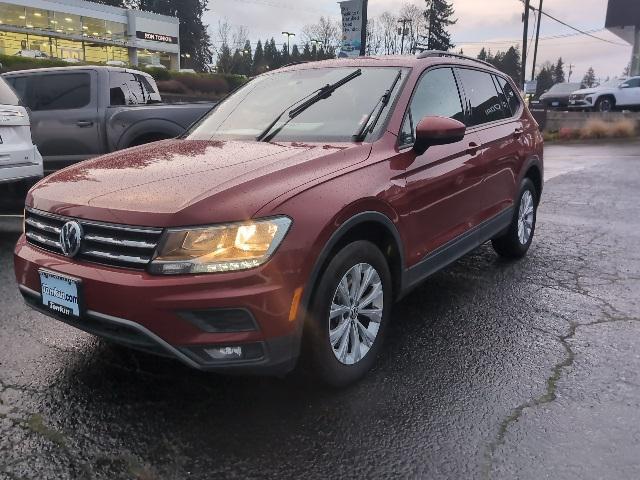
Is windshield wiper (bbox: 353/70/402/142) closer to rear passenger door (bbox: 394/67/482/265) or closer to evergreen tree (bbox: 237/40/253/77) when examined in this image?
rear passenger door (bbox: 394/67/482/265)

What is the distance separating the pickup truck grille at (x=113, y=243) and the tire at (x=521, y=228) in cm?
366

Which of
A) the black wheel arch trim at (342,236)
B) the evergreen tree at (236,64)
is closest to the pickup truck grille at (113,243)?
the black wheel arch trim at (342,236)

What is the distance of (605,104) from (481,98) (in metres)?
24.1

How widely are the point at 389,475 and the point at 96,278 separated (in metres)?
1.53

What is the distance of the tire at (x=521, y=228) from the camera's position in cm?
523

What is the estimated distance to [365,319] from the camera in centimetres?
315

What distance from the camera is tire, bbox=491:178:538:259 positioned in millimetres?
5227

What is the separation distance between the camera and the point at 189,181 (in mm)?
2721

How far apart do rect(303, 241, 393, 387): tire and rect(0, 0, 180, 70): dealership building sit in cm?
5330

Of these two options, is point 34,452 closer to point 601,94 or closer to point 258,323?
point 258,323

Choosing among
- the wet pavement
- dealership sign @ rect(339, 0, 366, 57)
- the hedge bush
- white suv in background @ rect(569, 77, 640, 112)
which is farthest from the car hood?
the hedge bush

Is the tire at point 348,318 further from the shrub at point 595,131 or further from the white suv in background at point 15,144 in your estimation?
the shrub at point 595,131

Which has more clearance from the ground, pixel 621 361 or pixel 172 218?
pixel 172 218

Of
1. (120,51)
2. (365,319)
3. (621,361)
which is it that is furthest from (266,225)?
(120,51)
